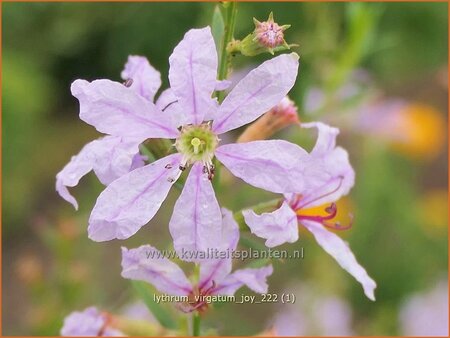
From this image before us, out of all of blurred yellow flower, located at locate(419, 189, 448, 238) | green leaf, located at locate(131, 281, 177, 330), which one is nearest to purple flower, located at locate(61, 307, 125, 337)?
green leaf, located at locate(131, 281, 177, 330)

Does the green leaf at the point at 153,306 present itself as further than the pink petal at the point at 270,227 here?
Yes

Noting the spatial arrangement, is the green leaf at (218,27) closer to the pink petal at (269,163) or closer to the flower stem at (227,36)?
the flower stem at (227,36)

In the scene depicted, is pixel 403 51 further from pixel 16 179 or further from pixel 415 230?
pixel 16 179

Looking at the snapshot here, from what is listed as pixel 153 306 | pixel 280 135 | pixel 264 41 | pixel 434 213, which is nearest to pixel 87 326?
pixel 153 306

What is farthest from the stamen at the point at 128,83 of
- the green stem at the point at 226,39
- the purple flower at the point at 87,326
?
the purple flower at the point at 87,326

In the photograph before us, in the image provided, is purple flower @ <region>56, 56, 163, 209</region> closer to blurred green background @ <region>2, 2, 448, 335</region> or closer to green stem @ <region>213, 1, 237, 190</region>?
green stem @ <region>213, 1, 237, 190</region>

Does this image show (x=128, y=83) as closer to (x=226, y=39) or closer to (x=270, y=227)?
(x=226, y=39)

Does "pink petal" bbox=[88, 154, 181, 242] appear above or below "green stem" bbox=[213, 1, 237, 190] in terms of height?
below
